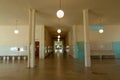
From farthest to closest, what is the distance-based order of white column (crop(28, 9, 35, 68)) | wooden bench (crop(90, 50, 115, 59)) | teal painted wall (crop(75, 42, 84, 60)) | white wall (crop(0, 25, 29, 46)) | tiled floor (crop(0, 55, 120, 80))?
wooden bench (crop(90, 50, 115, 59)) < white wall (crop(0, 25, 29, 46)) < teal painted wall (crop(75, 42, 84, 60)) < white column (crop(28, 9, 35, 68)) < tiled floor (crop(0, 55, 120, 80))

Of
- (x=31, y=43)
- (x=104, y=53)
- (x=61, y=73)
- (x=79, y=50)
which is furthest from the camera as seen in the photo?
(x=104, y=53)

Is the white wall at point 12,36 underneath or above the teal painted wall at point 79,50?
above

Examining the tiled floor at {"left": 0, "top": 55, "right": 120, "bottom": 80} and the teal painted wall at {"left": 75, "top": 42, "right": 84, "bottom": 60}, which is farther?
the teal painted wall at {"left": 75, "top": 42, "right": 84, "bottom": 60}

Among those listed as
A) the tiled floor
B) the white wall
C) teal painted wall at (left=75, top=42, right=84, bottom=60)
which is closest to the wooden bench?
teal painted wall at (left=75, top=42, right=84, bottom=60)

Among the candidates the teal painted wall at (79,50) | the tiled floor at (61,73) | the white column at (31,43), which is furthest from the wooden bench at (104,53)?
the white column at (31,43)

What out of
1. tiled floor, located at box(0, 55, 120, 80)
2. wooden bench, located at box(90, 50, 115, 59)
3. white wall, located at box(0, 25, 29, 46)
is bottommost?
tiled floor, located at box(0, 55, 120, 80)

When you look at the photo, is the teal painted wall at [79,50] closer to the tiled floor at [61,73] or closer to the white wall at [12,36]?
the white wall at [12,36]

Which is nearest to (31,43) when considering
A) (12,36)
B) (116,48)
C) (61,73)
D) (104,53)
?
(61,73)

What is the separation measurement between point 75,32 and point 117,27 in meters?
4.33

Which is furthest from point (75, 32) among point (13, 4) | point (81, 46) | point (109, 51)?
point (13, 4)

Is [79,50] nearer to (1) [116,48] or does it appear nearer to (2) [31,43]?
(1) [116,48]

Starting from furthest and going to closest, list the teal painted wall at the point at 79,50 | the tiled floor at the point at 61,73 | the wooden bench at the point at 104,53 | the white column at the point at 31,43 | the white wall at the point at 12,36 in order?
the wooden bench at the point at 104,53, the white wall at the point at 12,36, the teal painted wall at the point at 79,50, the white column at the point at 31,43, the tiled floor at the point at 61,73

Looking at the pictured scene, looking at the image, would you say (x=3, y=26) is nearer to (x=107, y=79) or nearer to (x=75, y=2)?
(x=75, y=2)

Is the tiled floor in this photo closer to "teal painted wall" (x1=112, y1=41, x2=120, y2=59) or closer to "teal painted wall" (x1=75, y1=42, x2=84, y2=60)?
"teal painted wall" (x1=75, y1=42, x2=84, y2=60)
